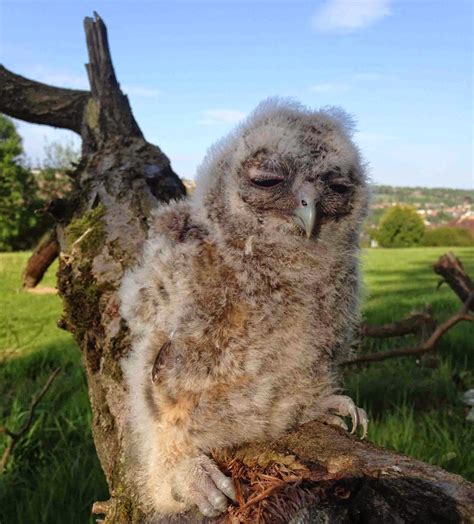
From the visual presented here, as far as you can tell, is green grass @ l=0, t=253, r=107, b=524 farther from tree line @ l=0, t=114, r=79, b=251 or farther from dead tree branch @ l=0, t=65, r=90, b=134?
tree line @ l=0, t=114, r=79, b=251

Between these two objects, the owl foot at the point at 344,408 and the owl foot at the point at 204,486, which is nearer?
the owl foot at the point at 204,486

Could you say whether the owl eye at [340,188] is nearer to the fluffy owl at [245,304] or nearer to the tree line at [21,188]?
the fluffy owl at [245,304]

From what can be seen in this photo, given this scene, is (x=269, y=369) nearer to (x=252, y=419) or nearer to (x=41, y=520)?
(x=252, y=419)

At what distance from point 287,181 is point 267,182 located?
70 millimetres

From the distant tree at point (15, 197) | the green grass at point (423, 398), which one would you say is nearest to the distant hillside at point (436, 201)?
the distant tree at point (15, 197)

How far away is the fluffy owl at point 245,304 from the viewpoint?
6.12 feet

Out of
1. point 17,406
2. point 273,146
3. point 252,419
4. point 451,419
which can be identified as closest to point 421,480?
point 252,419

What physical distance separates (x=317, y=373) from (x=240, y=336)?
37 centimetres

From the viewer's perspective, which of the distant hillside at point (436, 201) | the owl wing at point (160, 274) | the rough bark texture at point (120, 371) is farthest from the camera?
the distant hillside at point (436, 201)

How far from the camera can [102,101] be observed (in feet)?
12.0

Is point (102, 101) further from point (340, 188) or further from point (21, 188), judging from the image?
point (21, 188)

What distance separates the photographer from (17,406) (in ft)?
15.2

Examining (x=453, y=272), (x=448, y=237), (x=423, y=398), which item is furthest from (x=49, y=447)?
(x=448, y=237)

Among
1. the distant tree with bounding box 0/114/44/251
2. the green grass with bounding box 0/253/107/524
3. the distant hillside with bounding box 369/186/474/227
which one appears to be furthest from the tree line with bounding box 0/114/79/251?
the distant hillside with bounding box 369/186/474/227
